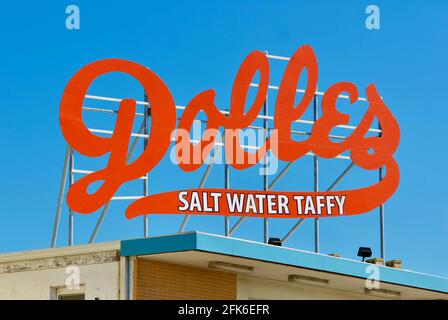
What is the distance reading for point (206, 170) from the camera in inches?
1304

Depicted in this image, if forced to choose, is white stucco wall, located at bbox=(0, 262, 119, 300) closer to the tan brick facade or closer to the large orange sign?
the tan brick facade

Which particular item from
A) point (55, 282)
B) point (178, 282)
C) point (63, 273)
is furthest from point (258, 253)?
point (55, 282)

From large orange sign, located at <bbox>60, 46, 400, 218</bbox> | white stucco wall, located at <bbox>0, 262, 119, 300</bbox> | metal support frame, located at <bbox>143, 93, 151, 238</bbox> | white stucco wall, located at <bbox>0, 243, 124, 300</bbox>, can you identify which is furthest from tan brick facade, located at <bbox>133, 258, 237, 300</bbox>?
large orange sign, located at <bbox>60, 46, 400, 218</bbox>

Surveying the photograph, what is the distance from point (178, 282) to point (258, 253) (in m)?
1.90

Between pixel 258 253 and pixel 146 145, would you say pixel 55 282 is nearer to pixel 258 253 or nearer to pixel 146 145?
pixel 146 145

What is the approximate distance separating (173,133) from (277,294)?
4.70m

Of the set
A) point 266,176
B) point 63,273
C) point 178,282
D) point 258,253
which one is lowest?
point 178,282

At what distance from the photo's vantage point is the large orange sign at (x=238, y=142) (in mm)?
30922

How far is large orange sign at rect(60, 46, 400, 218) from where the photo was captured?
1217 inches

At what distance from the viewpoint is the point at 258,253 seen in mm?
28750

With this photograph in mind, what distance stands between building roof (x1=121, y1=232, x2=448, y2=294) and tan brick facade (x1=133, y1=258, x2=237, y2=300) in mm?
490
